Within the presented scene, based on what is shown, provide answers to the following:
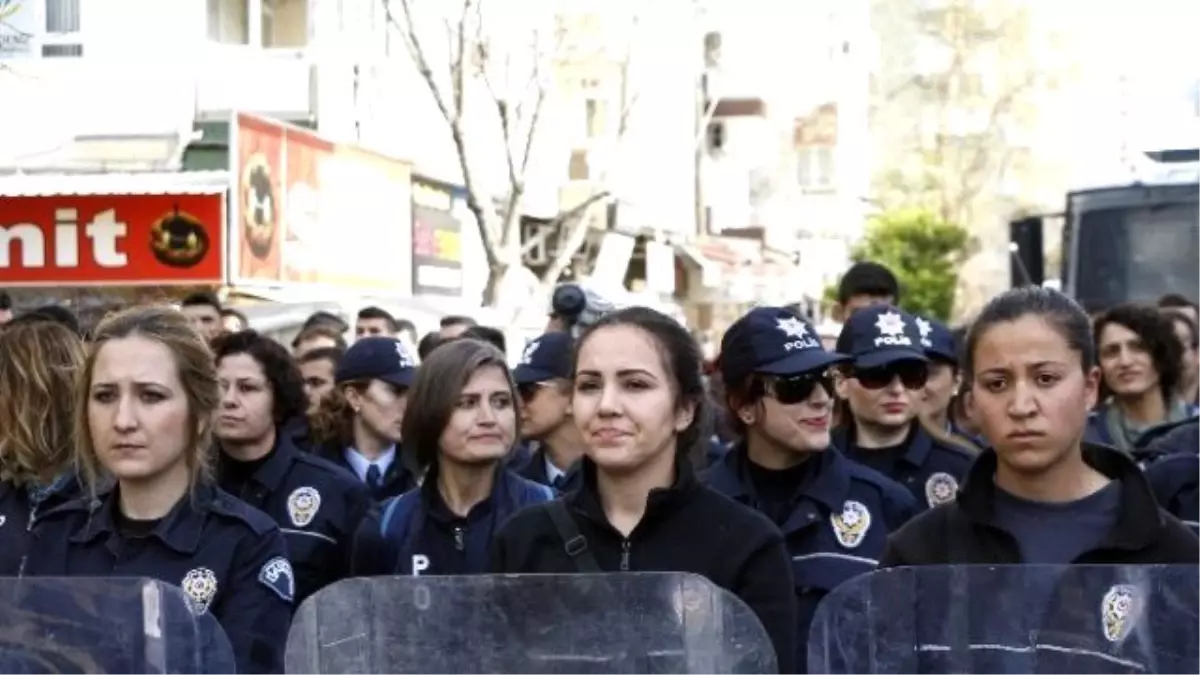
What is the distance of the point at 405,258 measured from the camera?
33.8 metres

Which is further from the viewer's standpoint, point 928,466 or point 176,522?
point 928,466

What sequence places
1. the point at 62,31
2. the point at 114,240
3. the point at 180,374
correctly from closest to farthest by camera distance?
the point at 180,374 < the point at 114,240 < the point at 62,31

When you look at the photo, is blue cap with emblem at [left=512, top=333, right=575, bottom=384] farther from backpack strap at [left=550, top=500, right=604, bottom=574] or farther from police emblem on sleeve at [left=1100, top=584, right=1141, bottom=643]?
police emblem on sleeve at [left=1100, top=584, right=1141, bottom=643]

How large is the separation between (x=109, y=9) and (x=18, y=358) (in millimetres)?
22213

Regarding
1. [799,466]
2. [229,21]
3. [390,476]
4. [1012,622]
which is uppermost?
[229,21]

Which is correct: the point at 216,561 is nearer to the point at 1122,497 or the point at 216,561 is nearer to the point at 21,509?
the point at 21,509

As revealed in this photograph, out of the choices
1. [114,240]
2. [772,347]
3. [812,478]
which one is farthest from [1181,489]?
[114,240]

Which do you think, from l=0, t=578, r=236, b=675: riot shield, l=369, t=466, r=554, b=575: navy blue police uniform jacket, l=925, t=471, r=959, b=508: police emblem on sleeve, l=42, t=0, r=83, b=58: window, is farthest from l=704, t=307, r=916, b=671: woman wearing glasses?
l=42, t=0, r=83, b=58: window

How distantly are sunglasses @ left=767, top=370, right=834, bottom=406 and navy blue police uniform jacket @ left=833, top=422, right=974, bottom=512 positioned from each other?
3.73 ft

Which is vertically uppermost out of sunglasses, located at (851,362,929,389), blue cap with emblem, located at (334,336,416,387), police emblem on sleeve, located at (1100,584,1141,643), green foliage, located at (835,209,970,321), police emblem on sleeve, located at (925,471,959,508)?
police emblem on sleeve, located at (1100,584,1141,643)

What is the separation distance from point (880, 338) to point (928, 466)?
46cm

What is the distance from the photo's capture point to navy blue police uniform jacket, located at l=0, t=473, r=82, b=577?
629 cm

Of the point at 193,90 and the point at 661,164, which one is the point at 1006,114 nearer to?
the point at 661,164

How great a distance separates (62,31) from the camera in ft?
93.6
